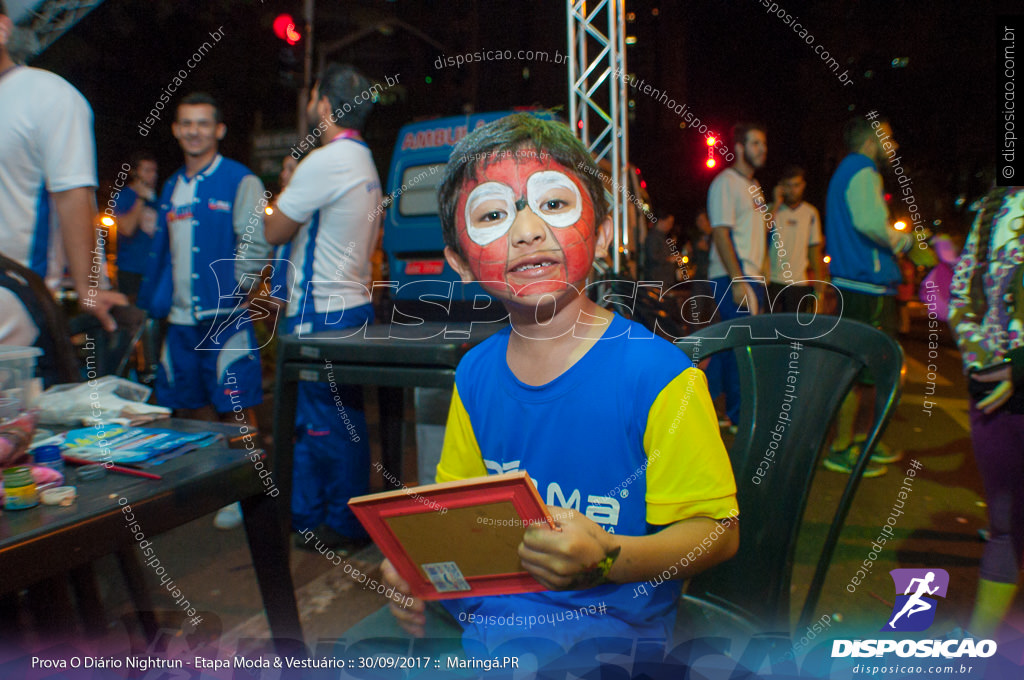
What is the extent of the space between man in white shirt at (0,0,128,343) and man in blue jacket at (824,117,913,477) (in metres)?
3.14

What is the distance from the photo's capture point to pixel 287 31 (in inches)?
132

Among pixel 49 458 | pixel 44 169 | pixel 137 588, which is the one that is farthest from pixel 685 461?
pixel 44 169

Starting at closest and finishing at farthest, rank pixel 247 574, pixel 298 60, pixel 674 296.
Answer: pixel 247 574 < pixel 298 60 < pixel 674 296

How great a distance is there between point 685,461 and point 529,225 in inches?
16.7

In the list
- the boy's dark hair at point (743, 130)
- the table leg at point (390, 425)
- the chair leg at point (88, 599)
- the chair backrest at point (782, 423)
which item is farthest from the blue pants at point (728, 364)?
the chair leg at point (88, 599)

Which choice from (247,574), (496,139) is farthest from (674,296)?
(496,139)

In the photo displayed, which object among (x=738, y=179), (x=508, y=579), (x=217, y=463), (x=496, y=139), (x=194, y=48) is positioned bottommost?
(x=508, y=579)

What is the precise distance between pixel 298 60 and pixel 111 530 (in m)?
3.12

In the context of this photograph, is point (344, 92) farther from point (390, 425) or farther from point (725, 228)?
point (725, 228)

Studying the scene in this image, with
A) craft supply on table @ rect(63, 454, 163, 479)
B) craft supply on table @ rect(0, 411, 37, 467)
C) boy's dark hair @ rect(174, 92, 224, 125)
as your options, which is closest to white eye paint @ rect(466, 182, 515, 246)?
craft supply on table @ rect(63, 454, 163, 479)

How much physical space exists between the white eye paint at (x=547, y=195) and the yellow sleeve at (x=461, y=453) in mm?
369

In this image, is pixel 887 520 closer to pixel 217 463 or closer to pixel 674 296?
pixel 674 296

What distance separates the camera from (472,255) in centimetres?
106

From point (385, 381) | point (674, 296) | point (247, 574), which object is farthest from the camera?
point (674, 296)
